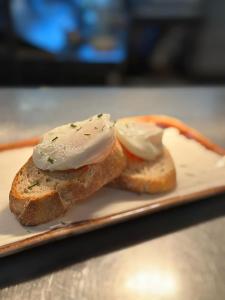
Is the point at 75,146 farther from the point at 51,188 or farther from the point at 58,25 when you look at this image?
the point at 58,25

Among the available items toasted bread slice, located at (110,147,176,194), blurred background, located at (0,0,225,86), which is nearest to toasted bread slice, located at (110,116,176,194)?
toasted bread slice, located at (110,147,176,194)

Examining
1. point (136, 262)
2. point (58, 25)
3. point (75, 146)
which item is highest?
point (75, 146)

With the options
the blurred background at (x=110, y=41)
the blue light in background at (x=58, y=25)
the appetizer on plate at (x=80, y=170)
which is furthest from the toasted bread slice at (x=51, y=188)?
the blue light in background at (x=58, y=25)

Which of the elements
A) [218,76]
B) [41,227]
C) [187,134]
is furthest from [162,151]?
[218,76]

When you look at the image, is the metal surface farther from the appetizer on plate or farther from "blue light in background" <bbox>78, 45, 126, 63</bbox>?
"blue light in background" <bbox>78, 45, 126, 63</bbox>

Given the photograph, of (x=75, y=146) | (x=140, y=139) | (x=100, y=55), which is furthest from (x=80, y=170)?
(x=100, y=55)

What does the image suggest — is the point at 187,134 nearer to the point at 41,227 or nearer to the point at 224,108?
the point at 224,108
